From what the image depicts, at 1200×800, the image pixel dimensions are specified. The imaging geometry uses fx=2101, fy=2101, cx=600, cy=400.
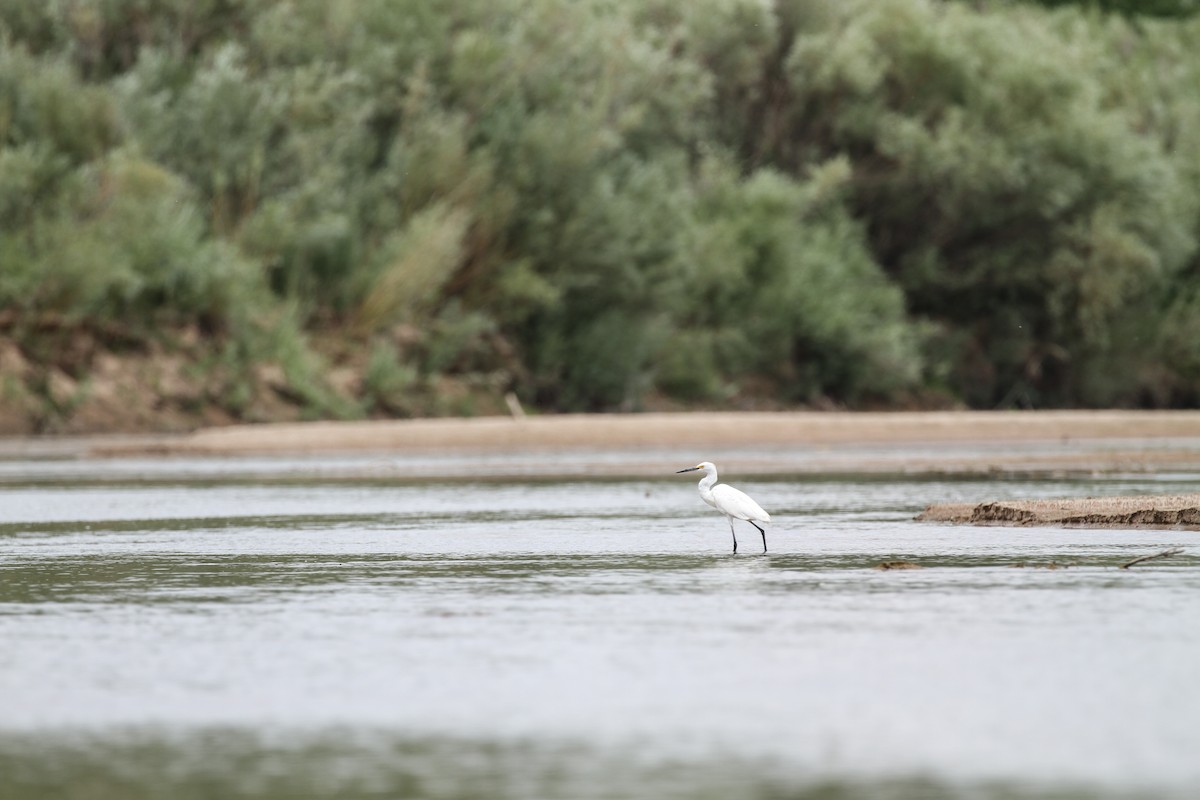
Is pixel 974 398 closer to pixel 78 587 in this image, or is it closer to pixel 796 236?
pixel 796 236

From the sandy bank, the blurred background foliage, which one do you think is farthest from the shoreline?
the blurred background foliage

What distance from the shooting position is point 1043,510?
62.7ft

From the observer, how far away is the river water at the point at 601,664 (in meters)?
7.96

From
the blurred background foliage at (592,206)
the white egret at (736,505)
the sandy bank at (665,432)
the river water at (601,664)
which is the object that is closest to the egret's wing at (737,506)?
the white egret at (736,505)

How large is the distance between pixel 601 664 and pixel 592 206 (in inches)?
1415

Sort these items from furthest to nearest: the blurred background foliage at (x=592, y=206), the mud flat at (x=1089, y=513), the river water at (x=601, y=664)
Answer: the blurred background foliage at (x=592, y=206) → the mud flat at (x=1089, y=513) → the river water at (x=601, y=664)

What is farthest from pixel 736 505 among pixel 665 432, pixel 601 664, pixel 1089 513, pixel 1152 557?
pixel 665 432

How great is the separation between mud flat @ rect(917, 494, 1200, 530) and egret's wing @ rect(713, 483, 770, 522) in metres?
3.51

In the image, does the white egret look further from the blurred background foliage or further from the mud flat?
the blurred background foliage

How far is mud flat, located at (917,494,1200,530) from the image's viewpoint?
60.3ft

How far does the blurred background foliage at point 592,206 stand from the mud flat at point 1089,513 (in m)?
22.3

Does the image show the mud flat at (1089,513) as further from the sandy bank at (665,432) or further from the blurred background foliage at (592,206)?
the blurred background foliage at (592,206)

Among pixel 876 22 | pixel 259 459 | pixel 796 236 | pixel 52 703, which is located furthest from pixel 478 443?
pixel 52 703

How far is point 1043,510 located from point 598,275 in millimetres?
27605
